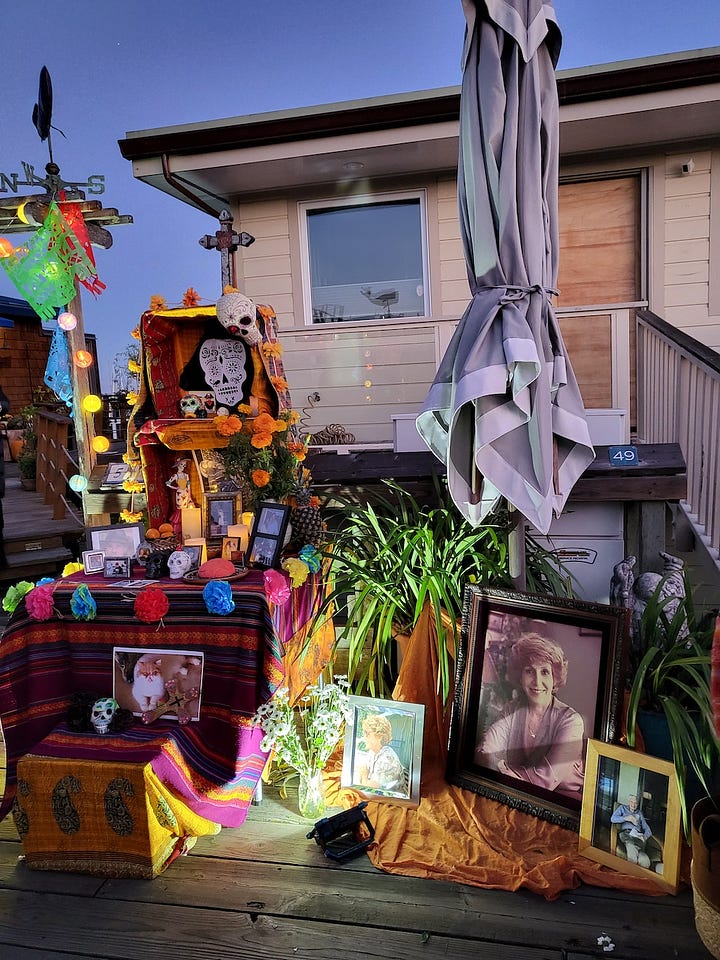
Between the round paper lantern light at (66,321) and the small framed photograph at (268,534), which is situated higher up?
the round paper lantern light at (66,321)

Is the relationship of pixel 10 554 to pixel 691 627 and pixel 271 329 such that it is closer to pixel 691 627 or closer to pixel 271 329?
pixel 271 329

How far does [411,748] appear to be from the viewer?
101 inches

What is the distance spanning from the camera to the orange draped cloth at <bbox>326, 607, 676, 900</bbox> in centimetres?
214

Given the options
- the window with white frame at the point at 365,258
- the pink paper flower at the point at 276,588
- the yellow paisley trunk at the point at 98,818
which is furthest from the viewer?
the window with white frame at the point at 365,258

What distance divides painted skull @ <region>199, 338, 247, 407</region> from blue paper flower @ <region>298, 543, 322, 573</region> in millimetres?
855

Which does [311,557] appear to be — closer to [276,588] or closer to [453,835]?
[276,588]

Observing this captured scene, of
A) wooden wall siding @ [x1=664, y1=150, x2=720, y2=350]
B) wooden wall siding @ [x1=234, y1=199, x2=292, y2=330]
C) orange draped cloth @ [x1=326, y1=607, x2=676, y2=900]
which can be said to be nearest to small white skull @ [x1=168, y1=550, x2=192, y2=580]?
orange draped cloth @ [x1=326, y1=607, x2=676, y2=900]

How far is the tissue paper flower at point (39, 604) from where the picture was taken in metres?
2.57

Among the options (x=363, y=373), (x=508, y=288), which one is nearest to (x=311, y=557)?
(x=508, y=288)

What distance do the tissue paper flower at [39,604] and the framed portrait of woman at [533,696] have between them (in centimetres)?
167

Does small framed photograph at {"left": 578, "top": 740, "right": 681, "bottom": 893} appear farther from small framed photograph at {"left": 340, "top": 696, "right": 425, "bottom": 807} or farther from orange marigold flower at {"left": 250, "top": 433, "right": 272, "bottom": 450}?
orange marigold flower at {"left": 250, "top": 433, "right": 272, "bottom": 450}

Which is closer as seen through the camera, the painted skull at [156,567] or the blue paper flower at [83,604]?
the blue paper flower at [83,604]

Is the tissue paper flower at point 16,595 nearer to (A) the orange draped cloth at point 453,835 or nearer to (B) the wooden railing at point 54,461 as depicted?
(A) the orange draped cloth at point 453,835

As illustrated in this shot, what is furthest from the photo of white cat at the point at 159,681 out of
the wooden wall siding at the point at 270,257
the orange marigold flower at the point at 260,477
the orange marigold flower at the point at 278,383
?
the wooden wall siding at the point at 270,257
